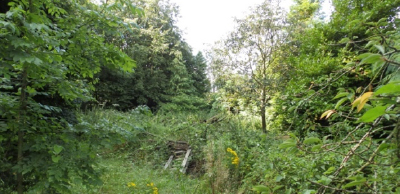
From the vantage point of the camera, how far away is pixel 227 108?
308 inches

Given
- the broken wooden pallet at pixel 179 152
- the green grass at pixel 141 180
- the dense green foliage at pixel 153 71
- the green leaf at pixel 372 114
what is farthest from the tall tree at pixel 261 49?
the dense green foliage at pixel 153 71

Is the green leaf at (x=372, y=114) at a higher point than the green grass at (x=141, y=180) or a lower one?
higher

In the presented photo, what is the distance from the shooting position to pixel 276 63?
6.88 m

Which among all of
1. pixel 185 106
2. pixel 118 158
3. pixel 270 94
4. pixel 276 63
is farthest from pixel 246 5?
pixel 185 106

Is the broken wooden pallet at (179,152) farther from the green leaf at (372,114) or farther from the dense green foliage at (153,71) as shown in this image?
the dense green foliage at (153,71)

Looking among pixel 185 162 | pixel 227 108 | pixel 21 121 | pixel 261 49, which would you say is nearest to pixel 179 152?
pixel 185 162

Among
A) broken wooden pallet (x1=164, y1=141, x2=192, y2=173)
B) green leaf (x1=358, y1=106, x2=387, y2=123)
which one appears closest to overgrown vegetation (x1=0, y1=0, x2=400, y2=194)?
green leaf (x1=358, y1=106, x2=387, y2=123)

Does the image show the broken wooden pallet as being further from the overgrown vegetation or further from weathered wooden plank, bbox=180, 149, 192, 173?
the overgrown vegetation

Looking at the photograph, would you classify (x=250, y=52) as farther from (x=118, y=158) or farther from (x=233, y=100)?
(x=118, y=158)

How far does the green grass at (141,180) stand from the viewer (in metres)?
3.63

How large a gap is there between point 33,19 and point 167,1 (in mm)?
15678

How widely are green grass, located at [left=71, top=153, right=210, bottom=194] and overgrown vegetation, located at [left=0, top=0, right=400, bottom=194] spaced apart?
3 cm

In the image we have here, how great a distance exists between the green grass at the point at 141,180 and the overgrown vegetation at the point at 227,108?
0.11 feet

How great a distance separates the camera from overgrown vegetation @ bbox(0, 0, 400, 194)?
2.50 feet
